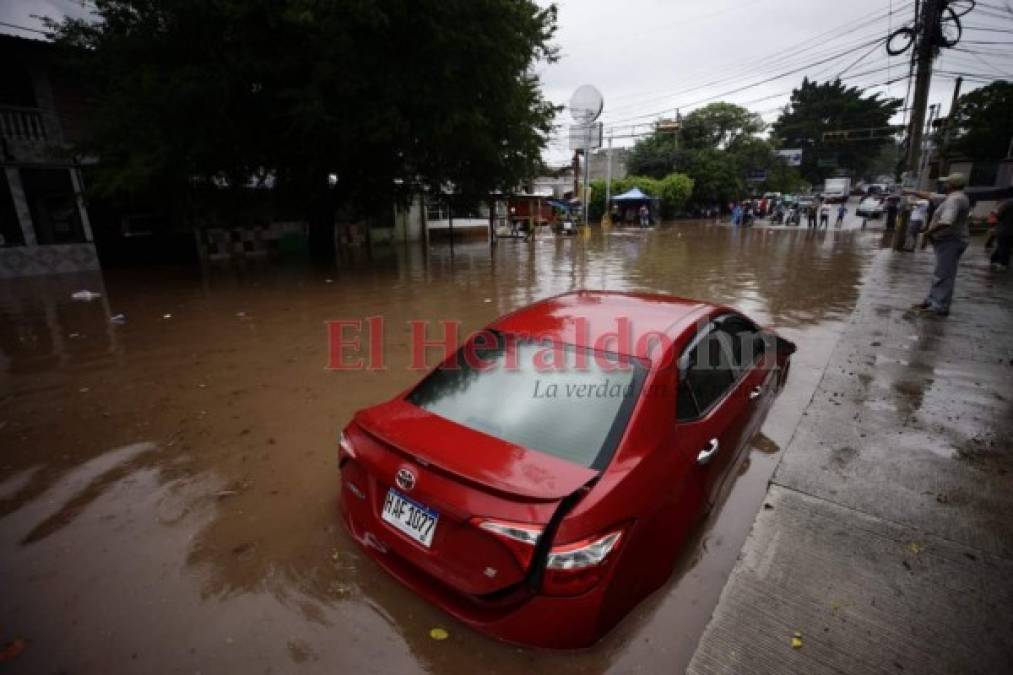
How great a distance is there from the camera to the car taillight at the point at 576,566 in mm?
1752

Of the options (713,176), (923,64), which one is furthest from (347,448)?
(713,176)

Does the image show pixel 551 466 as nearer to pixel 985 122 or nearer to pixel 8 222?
pixel 8 222

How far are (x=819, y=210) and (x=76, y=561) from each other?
35.2 meters

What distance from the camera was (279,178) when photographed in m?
13.3

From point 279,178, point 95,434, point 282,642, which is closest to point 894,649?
point 282,642

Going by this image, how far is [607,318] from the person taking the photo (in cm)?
280

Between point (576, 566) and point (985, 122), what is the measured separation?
126 ft

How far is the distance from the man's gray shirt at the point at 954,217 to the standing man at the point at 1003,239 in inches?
234

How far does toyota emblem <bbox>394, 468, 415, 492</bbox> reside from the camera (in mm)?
2045

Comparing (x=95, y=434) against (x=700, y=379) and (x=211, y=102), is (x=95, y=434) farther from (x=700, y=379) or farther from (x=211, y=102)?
(x=211, y=102)

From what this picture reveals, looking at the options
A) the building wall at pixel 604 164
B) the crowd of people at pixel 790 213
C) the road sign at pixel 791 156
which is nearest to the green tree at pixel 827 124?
the road sign at pixel 791 156

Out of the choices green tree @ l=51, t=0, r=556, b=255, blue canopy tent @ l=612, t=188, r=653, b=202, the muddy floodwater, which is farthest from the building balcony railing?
blue canopy tent @ l=612, t=188, r=653, b=202

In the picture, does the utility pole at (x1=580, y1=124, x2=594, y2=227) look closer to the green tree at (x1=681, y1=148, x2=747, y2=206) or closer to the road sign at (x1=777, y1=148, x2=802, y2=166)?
the green tree at (x1=681, y1=148, x2=747, y2=206)

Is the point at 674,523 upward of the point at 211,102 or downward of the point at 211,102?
downward
